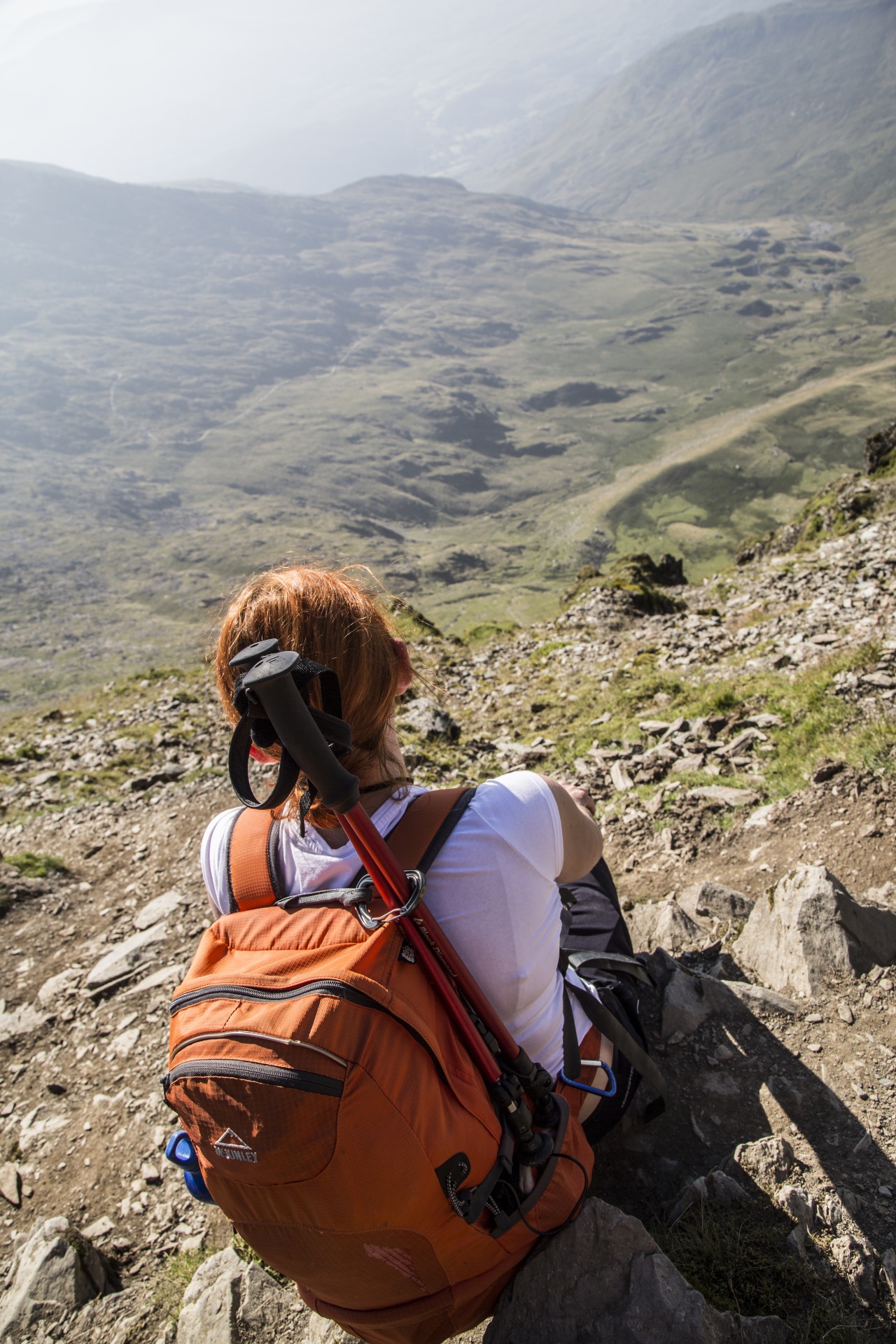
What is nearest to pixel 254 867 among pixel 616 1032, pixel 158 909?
pixel 616 1032

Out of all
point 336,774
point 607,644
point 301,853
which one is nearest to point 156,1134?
point 301,853

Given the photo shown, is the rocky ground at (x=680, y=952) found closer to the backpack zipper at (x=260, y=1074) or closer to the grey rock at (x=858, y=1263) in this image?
the grey rock at (x=858, y=1263)

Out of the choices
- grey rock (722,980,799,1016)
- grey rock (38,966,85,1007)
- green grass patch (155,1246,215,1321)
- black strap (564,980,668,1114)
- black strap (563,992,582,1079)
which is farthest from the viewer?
grey rock (38,966,85,1007)

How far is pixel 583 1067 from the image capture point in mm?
3434

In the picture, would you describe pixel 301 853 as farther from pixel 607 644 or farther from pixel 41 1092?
pixel 607 644

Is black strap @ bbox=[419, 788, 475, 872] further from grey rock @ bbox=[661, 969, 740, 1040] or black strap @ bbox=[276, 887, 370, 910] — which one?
grey rock @ bbox=[661, 969, 740, 1040]

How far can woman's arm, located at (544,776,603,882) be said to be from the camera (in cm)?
290

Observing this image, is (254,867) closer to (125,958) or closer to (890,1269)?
(890,1269)

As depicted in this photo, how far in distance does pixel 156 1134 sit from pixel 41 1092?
1591 mm

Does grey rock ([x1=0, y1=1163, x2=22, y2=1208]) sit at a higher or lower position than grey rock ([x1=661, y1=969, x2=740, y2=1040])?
lower

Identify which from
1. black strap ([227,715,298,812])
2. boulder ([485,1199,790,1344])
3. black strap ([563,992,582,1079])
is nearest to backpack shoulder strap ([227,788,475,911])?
black strap ([227,715,298,812])

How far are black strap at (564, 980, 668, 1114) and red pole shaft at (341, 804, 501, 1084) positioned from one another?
1.08 meters

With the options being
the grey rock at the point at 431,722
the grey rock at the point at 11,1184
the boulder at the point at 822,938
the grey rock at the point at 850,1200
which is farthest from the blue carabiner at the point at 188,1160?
the grey rock at the point at 431,722

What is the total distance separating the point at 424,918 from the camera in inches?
98.3
